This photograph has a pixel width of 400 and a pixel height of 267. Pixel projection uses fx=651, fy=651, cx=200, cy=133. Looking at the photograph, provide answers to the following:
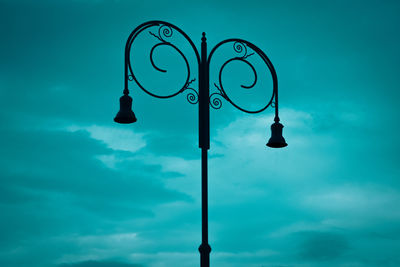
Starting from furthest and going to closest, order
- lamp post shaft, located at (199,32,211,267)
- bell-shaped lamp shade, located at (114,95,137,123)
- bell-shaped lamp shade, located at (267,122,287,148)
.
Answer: bell-shaped lamp shade, located at (267,122,287,148) → bell-shaped lamp shade, located at (114,95,137,123) → lamp post shaft, located at (199,32,211,267)

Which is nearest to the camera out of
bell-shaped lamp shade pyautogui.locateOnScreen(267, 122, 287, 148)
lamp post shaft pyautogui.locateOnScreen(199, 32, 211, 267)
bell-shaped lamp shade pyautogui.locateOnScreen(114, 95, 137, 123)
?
lamp post shaft pyautogui.locateOnScreen(199, 32, 211, 267)

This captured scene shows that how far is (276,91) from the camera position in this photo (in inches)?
497

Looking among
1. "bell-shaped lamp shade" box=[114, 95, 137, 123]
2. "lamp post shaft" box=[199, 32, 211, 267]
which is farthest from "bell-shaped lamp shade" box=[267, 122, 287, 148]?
"bell-shaped lamp shade" box=[114, 95, 137, 123]

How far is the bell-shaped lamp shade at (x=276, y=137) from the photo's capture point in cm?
1271

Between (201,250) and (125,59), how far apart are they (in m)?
3.55

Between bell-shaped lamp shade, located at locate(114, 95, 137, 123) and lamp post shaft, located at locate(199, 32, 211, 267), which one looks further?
bell-shaped lamp shade, located at locate(114, 95, 137, 123)

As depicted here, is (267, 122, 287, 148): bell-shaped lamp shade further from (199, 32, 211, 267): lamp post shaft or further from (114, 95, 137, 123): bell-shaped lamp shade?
(114, 95, 137, 123): bell-shaped lamp shade

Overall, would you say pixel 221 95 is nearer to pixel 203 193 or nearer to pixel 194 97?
pixel 194 97

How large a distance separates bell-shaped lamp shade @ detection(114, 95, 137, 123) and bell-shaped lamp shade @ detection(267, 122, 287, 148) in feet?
9.40

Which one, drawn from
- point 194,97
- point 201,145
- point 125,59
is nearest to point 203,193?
point 201,145

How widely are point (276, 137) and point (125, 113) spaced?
3112 millimetres

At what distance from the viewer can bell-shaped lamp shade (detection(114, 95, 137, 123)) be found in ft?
37.6

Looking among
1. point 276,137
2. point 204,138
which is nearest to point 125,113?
point 204,138

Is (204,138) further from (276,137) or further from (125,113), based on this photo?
(276,137)
